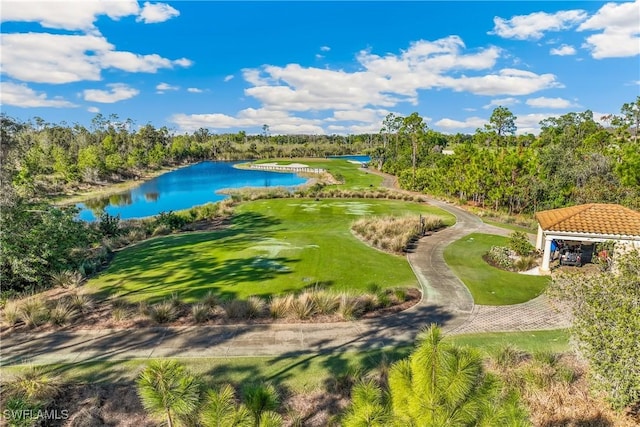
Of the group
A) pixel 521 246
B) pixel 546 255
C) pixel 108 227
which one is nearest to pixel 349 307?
pixel 546 255

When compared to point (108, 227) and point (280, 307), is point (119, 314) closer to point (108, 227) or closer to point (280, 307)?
point (280, 307)

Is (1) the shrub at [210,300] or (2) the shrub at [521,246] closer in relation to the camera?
(1) the shrub at [210,300]

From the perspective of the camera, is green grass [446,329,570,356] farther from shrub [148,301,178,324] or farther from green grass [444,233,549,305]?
shrub [148,301,178,324]

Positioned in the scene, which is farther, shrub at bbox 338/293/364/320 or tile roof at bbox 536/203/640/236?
tile roof at bbox 536/203/640/236

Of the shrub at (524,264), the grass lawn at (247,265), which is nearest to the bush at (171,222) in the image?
the grass lawn at (247,265)

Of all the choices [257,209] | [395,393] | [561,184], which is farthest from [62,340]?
[561,184]

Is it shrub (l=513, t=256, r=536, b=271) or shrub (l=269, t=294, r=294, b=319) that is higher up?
shrub (l=513, t=256, r=536, b=271)

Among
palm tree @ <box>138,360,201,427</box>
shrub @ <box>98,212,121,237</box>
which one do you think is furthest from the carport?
shrub @ <box>98,212,121,237</box>

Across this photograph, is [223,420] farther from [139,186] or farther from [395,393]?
[139,186]

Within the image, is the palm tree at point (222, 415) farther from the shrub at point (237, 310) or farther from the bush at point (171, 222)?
the bush at point (171, 222)
